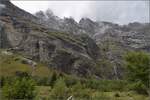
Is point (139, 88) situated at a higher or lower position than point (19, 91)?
lower

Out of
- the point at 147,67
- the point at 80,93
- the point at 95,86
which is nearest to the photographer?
the point at 80,93

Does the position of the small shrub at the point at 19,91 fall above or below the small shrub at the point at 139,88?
above

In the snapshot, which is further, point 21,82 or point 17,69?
point 17,69

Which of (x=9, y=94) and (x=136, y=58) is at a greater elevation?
(x=136, y=58)

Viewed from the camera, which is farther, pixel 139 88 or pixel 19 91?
pixel 139 88

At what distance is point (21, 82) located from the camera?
48.1 m

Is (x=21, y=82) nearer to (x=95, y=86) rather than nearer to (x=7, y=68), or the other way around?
(x=95, y=86)

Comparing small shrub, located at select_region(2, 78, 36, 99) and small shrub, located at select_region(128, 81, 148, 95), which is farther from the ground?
small shrub, located at select_region(2, 78, 36, 99)

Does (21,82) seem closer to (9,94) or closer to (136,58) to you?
(9,94)

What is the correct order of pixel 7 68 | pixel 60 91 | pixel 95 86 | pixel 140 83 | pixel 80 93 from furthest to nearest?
pixel 7 68
pixel 95 86
pixel 140 83
pixel 80 93
pixel 60 91

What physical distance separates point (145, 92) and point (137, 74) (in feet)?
38.2

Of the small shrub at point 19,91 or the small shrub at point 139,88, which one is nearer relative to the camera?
the small shrub at point 19,91

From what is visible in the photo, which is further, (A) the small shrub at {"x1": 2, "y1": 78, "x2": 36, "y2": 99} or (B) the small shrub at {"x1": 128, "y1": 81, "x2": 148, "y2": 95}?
(B) the small shrub at {"x1": 128, "y1": 81, "x2": 148, "y2": 95}

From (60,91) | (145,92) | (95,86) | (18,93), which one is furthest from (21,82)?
(95,86)
